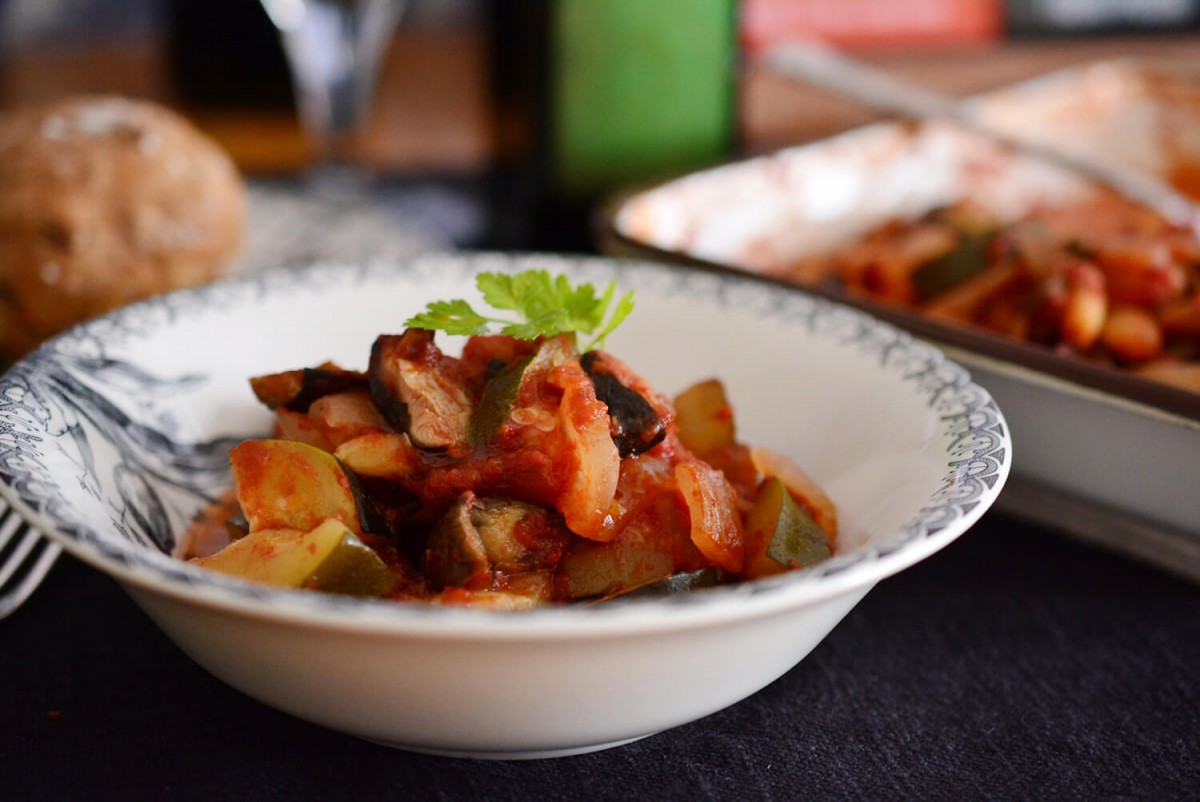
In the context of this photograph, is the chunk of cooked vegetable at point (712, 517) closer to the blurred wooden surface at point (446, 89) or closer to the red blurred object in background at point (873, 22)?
the blurred wooden surface at point (446, 89)

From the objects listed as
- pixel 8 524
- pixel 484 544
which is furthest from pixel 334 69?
pixel 484 544

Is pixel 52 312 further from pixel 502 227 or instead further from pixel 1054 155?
pixel 1054 155

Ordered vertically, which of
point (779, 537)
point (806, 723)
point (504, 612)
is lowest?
point (806, 723)

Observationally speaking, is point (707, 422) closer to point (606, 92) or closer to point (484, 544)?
point (484, 544)

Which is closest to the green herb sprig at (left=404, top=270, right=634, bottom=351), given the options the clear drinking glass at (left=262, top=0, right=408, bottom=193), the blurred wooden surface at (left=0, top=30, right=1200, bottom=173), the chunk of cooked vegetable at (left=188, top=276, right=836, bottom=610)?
the chunk of cooked vegetable at (left=188, top=276, right=836, bottom=610)

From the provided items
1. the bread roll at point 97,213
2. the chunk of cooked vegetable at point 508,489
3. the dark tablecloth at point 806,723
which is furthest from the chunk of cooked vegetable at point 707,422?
the bread roll at point 97,213

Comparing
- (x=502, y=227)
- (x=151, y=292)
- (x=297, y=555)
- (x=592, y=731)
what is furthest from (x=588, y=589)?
(x=502, y=227)
